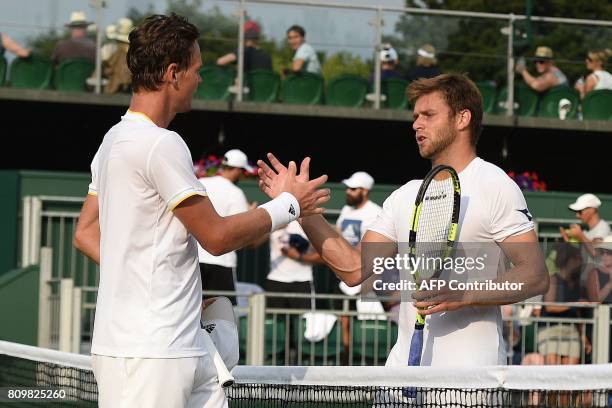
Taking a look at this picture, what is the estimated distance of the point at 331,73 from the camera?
50.0 feet

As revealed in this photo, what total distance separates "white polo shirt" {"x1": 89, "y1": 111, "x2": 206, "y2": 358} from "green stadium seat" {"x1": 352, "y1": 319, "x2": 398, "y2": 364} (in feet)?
20.5

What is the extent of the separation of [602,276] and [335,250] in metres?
5.55

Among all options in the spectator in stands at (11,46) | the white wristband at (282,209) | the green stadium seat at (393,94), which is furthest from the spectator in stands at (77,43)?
the white wristband at (282,209)

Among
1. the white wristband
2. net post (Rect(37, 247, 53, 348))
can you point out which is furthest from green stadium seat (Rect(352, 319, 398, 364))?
the white wristband

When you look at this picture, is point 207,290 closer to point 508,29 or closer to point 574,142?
point 508,29

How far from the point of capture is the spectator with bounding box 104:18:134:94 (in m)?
14.6

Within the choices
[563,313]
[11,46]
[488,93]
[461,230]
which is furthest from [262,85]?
[461,230]

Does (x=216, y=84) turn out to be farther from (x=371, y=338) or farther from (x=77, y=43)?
(x=371, y=338)

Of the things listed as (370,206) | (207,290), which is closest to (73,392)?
(207,290)

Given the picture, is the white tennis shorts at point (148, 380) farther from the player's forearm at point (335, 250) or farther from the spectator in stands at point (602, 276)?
the spectator in stands at point (602, 276)

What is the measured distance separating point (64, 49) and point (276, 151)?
10.2 feet

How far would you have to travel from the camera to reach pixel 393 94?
1552 centimetres

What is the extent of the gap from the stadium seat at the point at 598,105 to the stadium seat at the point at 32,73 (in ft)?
21.6

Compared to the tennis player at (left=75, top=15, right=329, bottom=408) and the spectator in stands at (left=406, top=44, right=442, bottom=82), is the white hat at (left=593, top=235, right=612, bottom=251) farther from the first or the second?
the tennis player at (left=75, top=15, right=329, bottom=408)
